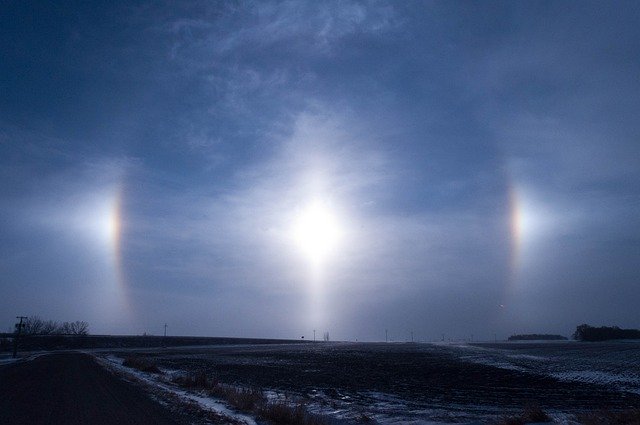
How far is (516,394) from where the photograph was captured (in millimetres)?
27547

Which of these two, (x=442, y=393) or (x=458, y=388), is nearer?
(x=442, y=393)

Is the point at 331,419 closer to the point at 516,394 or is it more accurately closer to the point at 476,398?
the point at 476,398

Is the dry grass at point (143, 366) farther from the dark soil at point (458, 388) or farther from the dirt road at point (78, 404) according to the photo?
the dirt road at point (78, 404)

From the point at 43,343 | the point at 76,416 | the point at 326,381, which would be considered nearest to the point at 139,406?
the point at 76,416

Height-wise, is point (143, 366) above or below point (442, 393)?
above

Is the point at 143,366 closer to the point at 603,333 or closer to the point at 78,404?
the point at 78,404

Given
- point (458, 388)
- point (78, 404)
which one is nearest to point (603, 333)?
point (458, 388)

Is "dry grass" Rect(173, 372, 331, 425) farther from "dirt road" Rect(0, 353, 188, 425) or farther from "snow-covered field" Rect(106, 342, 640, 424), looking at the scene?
"dirt road" Rect(0, 353, 188, 425)

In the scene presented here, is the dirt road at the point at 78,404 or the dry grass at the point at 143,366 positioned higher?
the dirt road at the point at 78,404

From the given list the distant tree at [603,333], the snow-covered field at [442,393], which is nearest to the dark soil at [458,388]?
the snow-covered field at [442,393]

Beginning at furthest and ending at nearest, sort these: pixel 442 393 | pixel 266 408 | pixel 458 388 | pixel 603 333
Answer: pixel 603 333
pixel 458 388
pixel 442 393
pixel 266 408

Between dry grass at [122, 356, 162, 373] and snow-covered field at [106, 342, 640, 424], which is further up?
dry grass at [122, 356, 162, 373]

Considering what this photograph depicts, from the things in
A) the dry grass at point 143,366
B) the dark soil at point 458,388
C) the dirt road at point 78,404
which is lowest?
the dark soil at point 458,388


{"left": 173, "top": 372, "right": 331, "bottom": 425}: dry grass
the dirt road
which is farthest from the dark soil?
the dirt road
